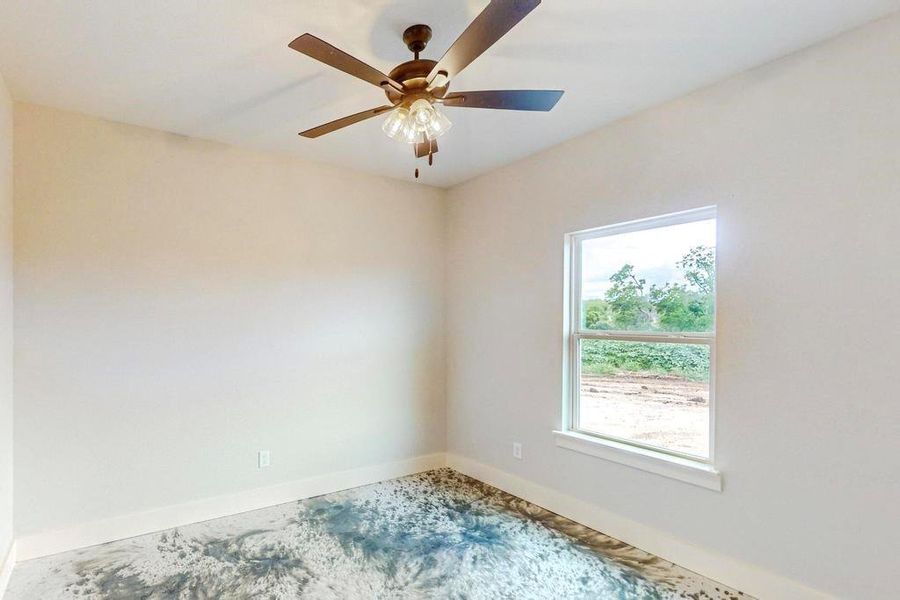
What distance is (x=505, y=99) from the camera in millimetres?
1824

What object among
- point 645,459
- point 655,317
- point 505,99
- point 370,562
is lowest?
point 370,562

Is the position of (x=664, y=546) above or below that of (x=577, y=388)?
below

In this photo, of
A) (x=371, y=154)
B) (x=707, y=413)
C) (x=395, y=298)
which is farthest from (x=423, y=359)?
(x=707, y=413)

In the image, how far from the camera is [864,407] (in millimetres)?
1893

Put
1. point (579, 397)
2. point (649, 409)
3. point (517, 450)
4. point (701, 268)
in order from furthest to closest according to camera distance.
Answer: point (517, 450), point (579, 397), point (649, 409), point (701, 268)

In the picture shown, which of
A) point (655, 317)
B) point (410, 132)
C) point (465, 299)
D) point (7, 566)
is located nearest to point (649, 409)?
point (655, 317)

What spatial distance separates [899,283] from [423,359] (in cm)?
311

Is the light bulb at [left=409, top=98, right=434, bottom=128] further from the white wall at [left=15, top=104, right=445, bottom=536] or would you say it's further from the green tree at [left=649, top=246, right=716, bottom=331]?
the white wall at [left=15, top=104, right=445, bottom=536]

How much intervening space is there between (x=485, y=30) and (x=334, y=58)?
50 cm

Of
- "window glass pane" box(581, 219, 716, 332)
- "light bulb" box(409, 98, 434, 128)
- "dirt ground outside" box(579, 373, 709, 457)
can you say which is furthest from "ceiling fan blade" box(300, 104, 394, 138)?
"dirt ground outside" box(579, 373, 709, 457)

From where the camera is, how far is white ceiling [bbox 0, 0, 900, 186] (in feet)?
5.90

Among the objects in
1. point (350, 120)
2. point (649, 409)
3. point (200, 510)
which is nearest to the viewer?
point (350, 120)

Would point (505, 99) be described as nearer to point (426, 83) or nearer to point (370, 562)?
point (426, 83)

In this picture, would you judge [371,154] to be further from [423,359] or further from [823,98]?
[823,98]
